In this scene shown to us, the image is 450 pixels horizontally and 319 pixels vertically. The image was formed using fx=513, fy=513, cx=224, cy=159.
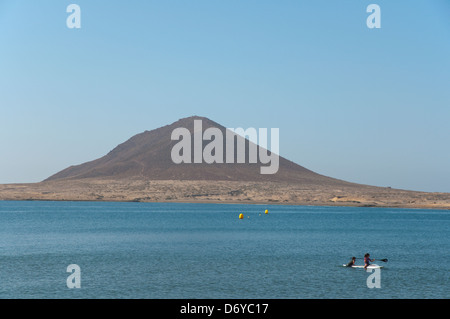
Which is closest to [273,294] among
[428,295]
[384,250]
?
[428,295]

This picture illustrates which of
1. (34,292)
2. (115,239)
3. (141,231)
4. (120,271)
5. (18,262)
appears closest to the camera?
(34,292)

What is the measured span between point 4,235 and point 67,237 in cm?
1159

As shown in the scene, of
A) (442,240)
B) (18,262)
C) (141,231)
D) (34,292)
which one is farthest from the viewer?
(141,231)

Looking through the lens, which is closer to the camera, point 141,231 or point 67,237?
point 67,237

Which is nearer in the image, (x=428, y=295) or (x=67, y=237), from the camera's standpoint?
(x=428, y=295)

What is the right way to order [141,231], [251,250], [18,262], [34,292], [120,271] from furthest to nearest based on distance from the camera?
[141,231]
[251,250]
[18,262]
[120,271]
[34,292]

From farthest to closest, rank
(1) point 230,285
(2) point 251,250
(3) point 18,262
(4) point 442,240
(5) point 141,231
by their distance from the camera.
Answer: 1. (5) point 141,231
2. (4) point 442,240
3. (2) point 251,250
4. (3) point 18,262
5. (1) point 230,285

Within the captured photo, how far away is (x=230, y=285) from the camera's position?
134 ft

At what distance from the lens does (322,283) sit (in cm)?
4200

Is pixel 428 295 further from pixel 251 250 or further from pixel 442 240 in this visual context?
pixel 442 240

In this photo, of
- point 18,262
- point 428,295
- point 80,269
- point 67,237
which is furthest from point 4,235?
point 428,295

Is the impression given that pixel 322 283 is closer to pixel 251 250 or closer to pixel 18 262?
pixel 251 250

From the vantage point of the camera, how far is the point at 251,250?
66.0m

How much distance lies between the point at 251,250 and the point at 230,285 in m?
25.4
